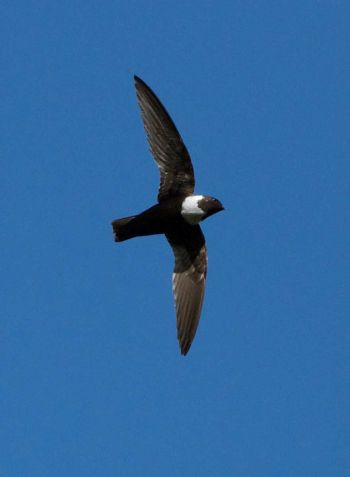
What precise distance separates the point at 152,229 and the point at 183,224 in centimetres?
33

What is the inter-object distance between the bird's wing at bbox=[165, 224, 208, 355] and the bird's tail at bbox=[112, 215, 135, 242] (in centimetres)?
59

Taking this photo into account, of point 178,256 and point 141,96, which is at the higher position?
point 141,96

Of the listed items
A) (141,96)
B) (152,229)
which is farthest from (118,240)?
(141,96)

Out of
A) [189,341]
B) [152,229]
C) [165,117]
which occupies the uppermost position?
[165,117]

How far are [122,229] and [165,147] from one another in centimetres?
90

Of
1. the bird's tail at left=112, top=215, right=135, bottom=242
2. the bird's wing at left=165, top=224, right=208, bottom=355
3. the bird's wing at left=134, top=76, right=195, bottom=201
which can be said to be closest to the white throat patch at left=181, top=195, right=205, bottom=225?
the bird's wing at left=134, top=76, right=195, bottom=201

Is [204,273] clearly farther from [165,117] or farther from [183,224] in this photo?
[165,117]

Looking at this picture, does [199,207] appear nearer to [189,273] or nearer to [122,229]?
[122,229]

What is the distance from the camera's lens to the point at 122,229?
16.7 meters

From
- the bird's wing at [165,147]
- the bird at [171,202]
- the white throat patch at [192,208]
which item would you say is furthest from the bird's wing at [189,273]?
the bird's wing at [165,147]

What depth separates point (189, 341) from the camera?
16.8 metres

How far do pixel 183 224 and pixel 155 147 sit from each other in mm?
821

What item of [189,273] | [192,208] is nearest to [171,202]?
[192,208]

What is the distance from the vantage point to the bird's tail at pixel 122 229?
1664 cm
